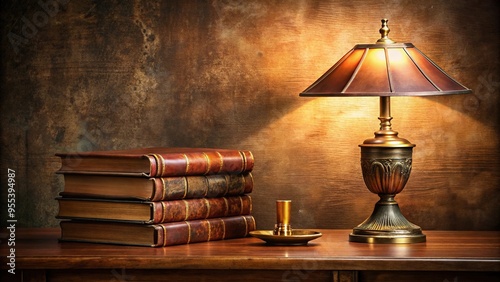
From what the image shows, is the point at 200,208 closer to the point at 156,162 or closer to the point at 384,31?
the point at 156,162

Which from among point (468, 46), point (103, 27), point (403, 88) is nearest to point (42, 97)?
point (103, 27)

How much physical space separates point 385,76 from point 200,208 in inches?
24.0

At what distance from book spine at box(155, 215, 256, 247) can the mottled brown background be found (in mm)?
267

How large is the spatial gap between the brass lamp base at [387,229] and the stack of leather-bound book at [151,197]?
352 mm

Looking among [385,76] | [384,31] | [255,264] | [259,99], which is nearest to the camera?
[255,264]

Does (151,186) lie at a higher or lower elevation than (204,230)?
higher

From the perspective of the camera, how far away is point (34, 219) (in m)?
2.80

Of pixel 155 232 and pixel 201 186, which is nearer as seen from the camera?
pixel 155 232

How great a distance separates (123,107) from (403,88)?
914mm

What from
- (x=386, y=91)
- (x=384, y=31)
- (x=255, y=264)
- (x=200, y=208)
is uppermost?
(x=384, y=31)

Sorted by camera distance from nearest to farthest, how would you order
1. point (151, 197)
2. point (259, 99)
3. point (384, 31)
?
point (151, 197) → point (384, 31) → point (259, 99)

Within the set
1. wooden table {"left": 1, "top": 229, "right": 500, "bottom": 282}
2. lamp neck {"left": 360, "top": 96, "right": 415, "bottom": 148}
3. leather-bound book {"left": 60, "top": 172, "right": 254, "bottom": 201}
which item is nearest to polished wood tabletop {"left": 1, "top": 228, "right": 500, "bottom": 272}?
wooden table {"left": 1, "top": 229, "right": 500, "bottom": 282}

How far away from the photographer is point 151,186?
226 cm

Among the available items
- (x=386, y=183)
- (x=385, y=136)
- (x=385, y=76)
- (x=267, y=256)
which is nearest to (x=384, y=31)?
(x=385, y=76)
